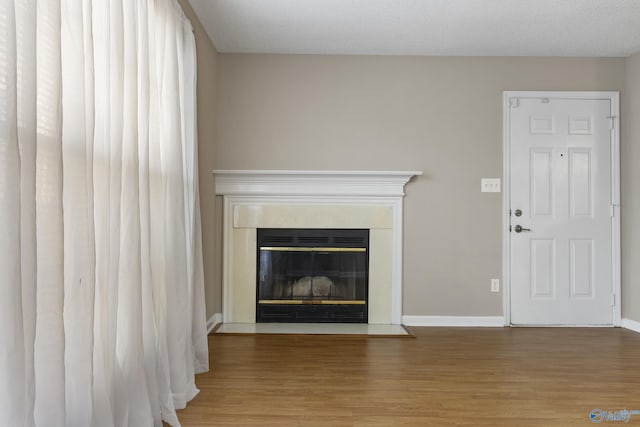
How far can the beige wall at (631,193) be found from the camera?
4082 millimetres

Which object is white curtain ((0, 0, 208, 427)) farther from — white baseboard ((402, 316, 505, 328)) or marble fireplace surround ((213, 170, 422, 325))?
white baseboard ((402, 316, 505, 328))

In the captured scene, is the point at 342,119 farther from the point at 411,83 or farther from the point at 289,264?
the point at 289,264

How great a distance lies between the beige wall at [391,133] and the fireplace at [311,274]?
1.61ft

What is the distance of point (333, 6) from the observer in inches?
127

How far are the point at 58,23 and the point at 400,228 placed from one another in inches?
129

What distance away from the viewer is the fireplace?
416 centimetres

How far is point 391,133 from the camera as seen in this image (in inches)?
165

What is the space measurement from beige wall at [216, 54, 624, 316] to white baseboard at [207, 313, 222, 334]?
141 cm

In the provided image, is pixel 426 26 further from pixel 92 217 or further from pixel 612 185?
pixel 92 217

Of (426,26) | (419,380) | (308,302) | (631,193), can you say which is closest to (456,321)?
(308,302)

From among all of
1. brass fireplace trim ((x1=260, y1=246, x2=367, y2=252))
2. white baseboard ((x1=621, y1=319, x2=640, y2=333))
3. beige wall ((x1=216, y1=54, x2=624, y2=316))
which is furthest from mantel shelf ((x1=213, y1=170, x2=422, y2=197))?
white baseboard ((x1=621, y1=319, x2=640, y2=333))

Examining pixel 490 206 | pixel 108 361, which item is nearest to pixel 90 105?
pixel 108 361

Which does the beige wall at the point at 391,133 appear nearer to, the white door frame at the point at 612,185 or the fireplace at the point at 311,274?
the white door frame at the point at 612,185

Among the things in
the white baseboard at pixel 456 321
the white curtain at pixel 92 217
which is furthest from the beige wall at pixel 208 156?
the white baseboard at pixel 456 321
